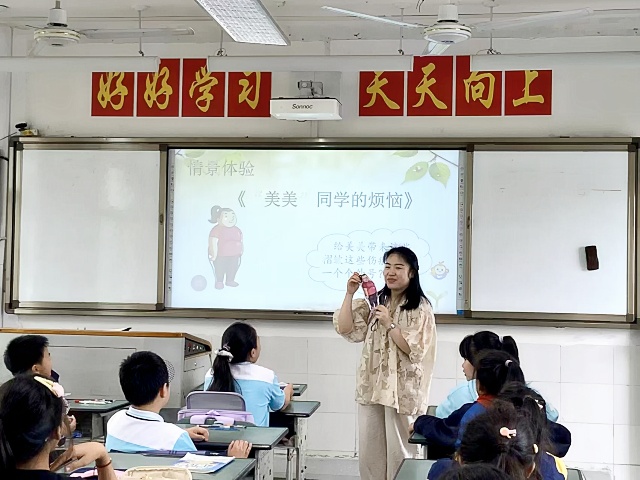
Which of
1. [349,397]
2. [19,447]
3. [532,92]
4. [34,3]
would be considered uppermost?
[34,3]

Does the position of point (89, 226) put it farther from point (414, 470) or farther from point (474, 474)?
point (474, 474)

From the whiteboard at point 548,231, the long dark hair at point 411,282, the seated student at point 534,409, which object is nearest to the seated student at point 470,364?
the long dark hair at point 411,282

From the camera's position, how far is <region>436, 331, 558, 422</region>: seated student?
3.60 metres

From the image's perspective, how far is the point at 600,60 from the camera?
4.75 meters

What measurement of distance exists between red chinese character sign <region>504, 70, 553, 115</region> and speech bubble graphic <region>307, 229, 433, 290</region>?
3.56ft

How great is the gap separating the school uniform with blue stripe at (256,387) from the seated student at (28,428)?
1.93 metres

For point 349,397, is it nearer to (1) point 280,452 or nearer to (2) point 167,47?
(1) point 280,452

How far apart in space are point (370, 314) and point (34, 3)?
3064mm

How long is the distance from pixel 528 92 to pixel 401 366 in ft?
7.71

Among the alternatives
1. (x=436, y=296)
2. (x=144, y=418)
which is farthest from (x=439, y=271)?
(x=144, y=418)

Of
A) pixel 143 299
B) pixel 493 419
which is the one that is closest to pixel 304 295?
pixel 143 299

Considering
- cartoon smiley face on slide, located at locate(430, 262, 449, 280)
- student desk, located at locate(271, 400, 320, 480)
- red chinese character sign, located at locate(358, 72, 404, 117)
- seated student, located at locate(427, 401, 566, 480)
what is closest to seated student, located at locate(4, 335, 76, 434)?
student desk, located at locate(271, 400, 320, 480)

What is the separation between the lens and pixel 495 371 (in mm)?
3033

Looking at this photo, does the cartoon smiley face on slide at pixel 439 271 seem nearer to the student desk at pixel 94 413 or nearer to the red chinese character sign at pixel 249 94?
the red chinese character sign at pixel 249 94
